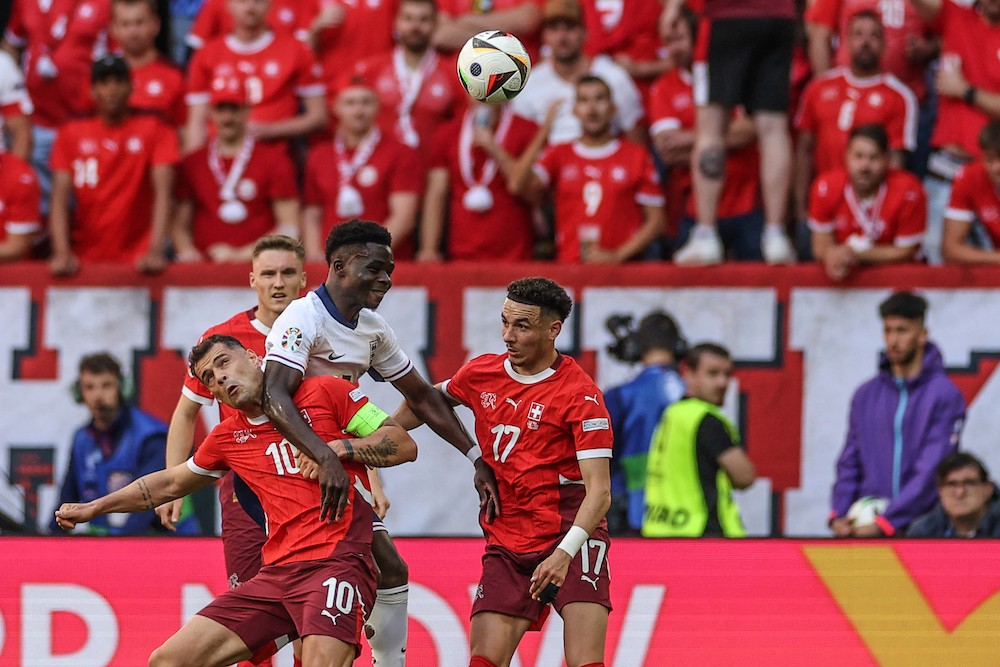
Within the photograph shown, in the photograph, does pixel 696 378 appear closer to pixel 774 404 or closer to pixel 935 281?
pixel 774 404

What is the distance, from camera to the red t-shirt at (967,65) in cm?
1138

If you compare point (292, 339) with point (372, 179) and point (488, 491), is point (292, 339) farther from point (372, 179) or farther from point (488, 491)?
point (372, 179)

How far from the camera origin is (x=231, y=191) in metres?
11.5

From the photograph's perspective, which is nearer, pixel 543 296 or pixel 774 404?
pixel 543 296

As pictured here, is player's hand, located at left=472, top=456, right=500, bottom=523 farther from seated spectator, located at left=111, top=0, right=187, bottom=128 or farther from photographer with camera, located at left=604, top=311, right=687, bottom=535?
seated spectator, located at left=111, top=0, right=187, bottom=128

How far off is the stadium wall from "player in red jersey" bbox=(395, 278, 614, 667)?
3.63 meters

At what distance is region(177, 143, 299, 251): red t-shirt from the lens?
11.5m

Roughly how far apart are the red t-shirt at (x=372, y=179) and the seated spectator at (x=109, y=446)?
6.04ft

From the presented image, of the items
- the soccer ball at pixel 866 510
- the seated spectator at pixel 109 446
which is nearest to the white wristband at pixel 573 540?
the soccer ball at pixel 866 510

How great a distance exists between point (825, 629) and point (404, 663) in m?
2.07

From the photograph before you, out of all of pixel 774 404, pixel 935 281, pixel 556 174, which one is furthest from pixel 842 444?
pixel 556 174

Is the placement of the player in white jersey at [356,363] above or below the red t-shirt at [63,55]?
below

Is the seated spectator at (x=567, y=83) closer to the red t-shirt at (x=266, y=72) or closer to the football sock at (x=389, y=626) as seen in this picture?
the red t-shirt at (x=266, y=72)

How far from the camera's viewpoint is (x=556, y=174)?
1131 cm
